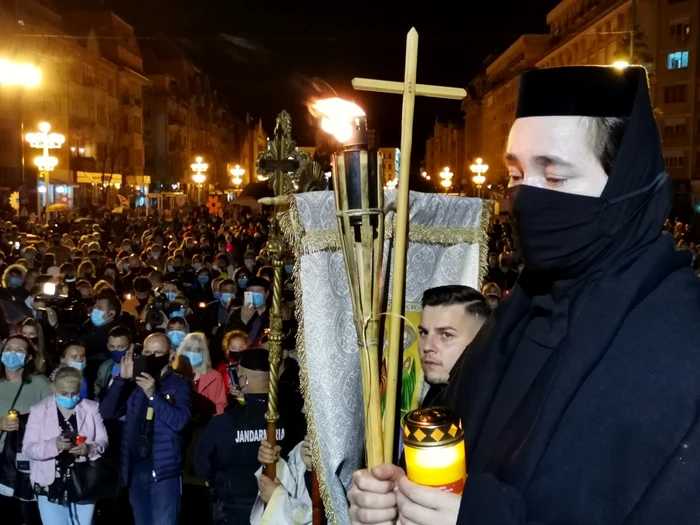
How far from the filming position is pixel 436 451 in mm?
1943

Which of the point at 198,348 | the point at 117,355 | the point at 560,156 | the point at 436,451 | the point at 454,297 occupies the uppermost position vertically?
the point at 560,156

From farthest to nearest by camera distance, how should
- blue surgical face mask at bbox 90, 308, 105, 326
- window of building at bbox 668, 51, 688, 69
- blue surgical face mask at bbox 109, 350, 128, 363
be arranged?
window of building at bbox 668, 51, 688, 69 → blue surgical face mask at bbox 90, 308, 105, 326 → blue surgical face mask at bbox 109, 350, 128, 363

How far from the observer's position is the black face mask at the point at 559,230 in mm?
1975

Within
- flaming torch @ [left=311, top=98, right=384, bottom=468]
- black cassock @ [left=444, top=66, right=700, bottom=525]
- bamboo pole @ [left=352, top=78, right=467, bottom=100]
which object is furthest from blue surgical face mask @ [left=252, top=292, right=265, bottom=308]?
black cassock @ [left=444, top=66, right=700, bottom=525]

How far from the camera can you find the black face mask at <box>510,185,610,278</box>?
6.48ft

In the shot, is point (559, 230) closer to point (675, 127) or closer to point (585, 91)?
point (585, 91)

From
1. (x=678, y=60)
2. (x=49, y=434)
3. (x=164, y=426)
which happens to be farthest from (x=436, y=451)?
(x=678, y=60)

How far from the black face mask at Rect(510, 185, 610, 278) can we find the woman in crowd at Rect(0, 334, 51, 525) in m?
6.08

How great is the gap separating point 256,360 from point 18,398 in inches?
104

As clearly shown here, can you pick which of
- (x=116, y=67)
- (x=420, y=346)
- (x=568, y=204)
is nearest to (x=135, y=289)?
(x=420, y=346)

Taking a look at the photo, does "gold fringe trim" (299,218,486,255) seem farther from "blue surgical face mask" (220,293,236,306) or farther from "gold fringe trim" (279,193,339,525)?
"blue surgical face mask" (220,293,236,306)

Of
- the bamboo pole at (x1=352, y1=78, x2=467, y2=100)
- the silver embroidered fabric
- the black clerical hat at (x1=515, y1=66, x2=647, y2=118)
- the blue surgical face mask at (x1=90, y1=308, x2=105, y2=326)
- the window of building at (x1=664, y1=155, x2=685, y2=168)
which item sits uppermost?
the window of building at (x1=664, y1=155, x2=685, y2=168)

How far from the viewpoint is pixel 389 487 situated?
2.17 m

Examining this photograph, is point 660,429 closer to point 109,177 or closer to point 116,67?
point 109,177
